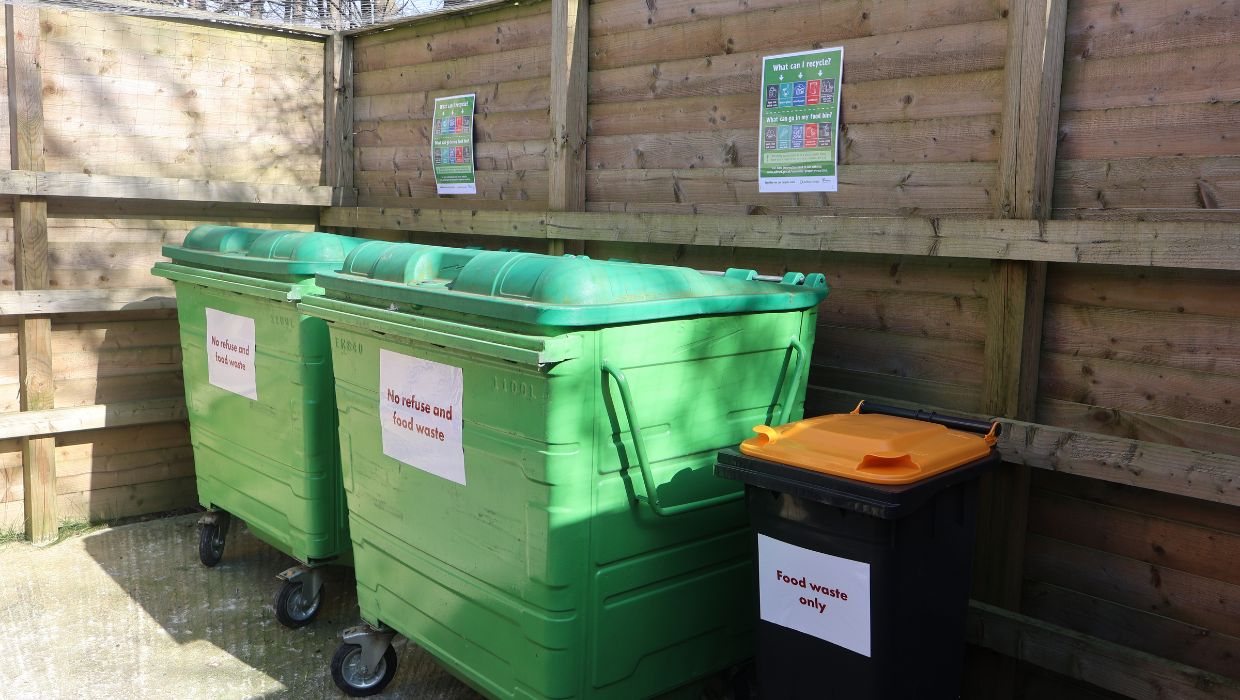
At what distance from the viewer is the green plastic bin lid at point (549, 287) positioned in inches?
106

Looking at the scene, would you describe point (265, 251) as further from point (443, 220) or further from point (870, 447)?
point (870, 447)

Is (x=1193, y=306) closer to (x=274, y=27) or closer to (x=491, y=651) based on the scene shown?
(x=491, y=651)

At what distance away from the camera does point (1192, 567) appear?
2889 millimetres

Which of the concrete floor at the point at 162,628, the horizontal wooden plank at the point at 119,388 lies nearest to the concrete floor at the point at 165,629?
the concrete floor at the point at 162,628

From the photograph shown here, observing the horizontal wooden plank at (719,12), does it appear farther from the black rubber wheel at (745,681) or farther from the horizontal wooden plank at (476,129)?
the black rubber wheel at (745,681)

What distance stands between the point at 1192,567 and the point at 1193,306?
73 cm

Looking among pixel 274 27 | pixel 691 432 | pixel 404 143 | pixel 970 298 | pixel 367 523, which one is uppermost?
pixel 274 27

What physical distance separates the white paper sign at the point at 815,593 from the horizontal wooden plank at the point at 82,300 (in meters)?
3.79

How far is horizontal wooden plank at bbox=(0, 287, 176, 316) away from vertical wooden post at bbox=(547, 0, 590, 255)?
7.26ft

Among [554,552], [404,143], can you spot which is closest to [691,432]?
[554,552]

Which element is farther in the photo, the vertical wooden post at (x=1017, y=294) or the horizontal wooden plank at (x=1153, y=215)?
the vertical wooden post at (x=1017, y=294)

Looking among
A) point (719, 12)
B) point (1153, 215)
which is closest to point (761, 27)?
point (719, 12)

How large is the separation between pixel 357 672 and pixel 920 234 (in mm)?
2417

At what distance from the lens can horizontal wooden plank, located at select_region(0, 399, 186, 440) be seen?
488cm
